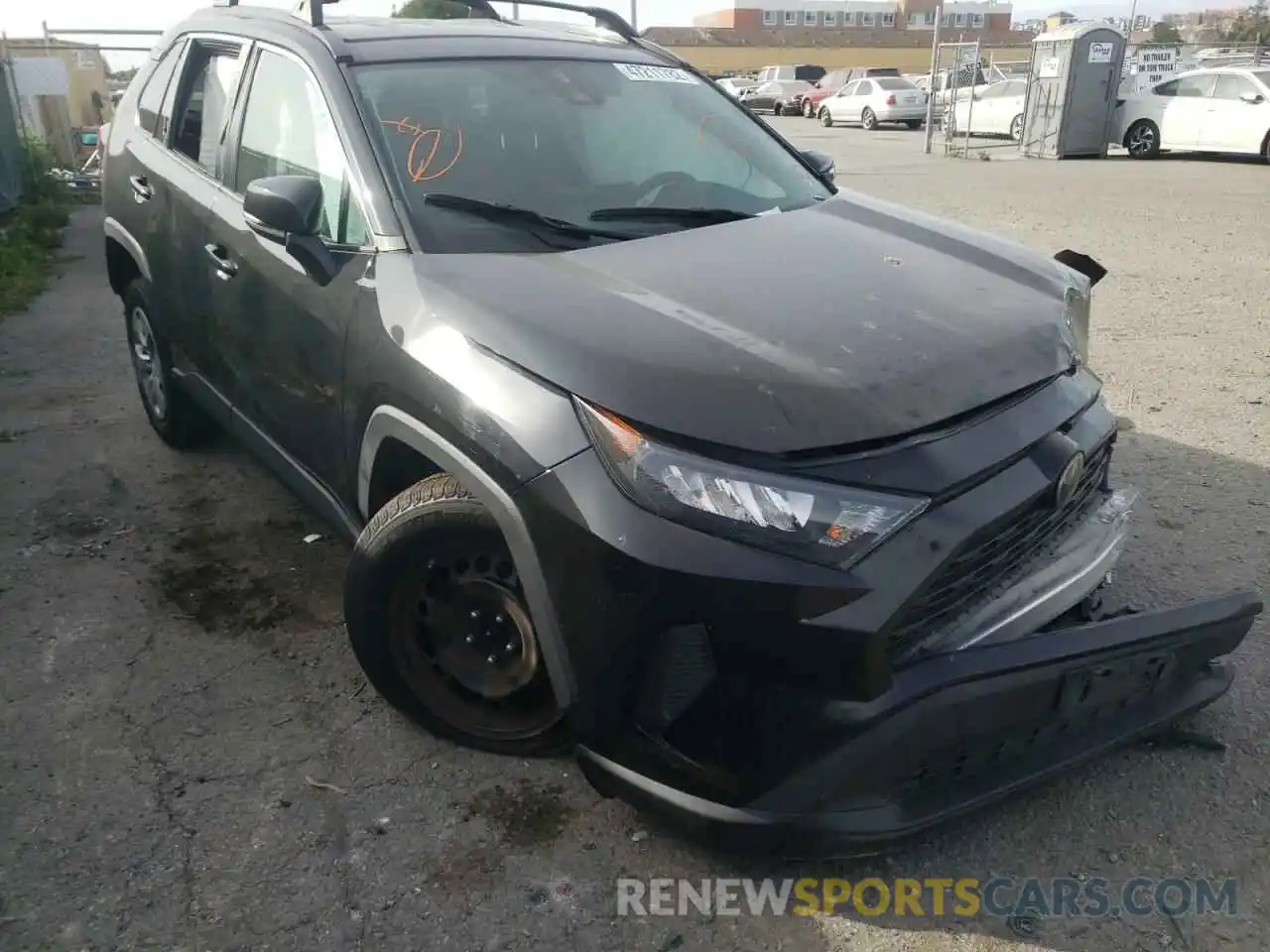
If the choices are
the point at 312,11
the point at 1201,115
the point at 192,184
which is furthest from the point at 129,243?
the point at 1201,115

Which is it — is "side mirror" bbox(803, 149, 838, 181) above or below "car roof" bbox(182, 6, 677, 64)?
below

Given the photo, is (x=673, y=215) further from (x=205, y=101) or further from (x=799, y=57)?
(x=799, y=57)

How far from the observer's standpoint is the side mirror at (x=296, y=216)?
9.23ft

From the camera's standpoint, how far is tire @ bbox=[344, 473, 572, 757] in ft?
8.31

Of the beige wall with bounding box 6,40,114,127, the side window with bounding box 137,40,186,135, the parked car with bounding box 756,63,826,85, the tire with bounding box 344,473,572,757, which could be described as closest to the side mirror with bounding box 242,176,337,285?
the tire with bounding box 344,473,572,757

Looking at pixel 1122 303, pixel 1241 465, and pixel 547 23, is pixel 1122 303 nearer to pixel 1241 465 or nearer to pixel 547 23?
pixel 1241 465

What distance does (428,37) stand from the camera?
345 cm

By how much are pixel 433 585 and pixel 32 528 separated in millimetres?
2399

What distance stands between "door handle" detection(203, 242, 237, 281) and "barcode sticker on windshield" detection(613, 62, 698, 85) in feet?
4.89

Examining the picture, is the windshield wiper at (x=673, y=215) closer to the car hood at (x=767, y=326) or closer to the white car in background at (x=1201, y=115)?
the car hood at (x=767, y=326)

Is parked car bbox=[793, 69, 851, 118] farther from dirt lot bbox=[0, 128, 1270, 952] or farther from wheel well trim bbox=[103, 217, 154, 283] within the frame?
dirt lot bbox=[0, 128, 1270, 952]

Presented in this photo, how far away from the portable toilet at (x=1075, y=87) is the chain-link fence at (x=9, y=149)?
16013 mm

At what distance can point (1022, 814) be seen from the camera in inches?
103

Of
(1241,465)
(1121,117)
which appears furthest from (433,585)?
(1121,117)
